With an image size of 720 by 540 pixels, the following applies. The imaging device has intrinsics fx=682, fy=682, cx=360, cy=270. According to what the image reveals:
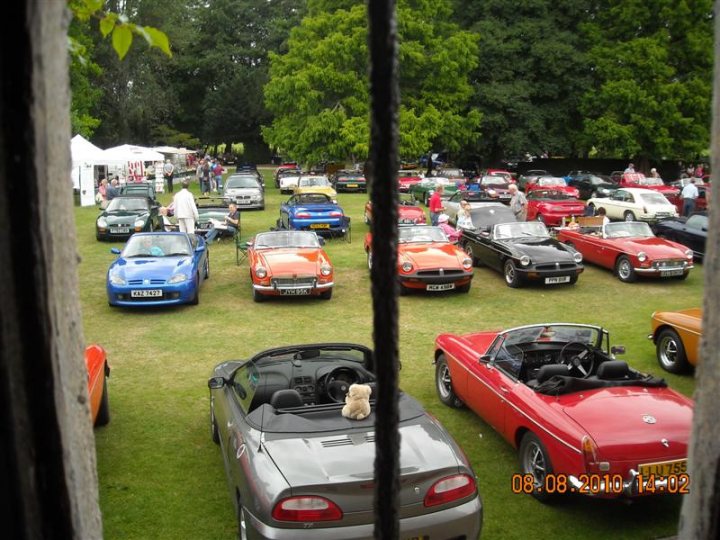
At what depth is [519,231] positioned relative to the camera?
15.7 meters

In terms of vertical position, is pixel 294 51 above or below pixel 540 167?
above

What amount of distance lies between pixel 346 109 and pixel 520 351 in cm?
3174

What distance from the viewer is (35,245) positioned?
49.1 inches

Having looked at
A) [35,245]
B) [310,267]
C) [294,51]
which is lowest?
[310,267]

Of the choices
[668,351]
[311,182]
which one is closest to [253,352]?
[668,351]

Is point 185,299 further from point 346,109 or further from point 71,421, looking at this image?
point 346,109

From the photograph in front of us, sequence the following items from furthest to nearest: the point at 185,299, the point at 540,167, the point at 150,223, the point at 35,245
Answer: the point at 540,167 < the point at 150,223 < the point at 185,299 < the point at 35,245

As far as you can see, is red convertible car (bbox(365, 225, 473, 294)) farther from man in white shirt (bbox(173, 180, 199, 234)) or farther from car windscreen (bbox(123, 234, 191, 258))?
man in white shirt (bbox(173, 180, 199, 234))

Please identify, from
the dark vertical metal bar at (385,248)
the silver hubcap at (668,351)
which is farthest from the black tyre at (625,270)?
the dark vertical metal bar at (385,248)

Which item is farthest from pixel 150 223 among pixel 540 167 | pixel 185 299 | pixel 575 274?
pixel 540 167

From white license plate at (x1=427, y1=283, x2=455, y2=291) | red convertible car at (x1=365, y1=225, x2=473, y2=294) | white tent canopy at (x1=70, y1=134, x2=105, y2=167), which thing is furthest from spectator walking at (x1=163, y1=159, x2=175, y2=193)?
white license plate at (x1=427, y1=283, x2=455, y2=291)

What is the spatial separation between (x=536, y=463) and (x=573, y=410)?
0.61 m

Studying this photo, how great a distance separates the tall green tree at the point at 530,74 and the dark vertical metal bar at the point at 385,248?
41668 mm

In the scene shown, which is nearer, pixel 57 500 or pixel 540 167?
pixel 57 500
